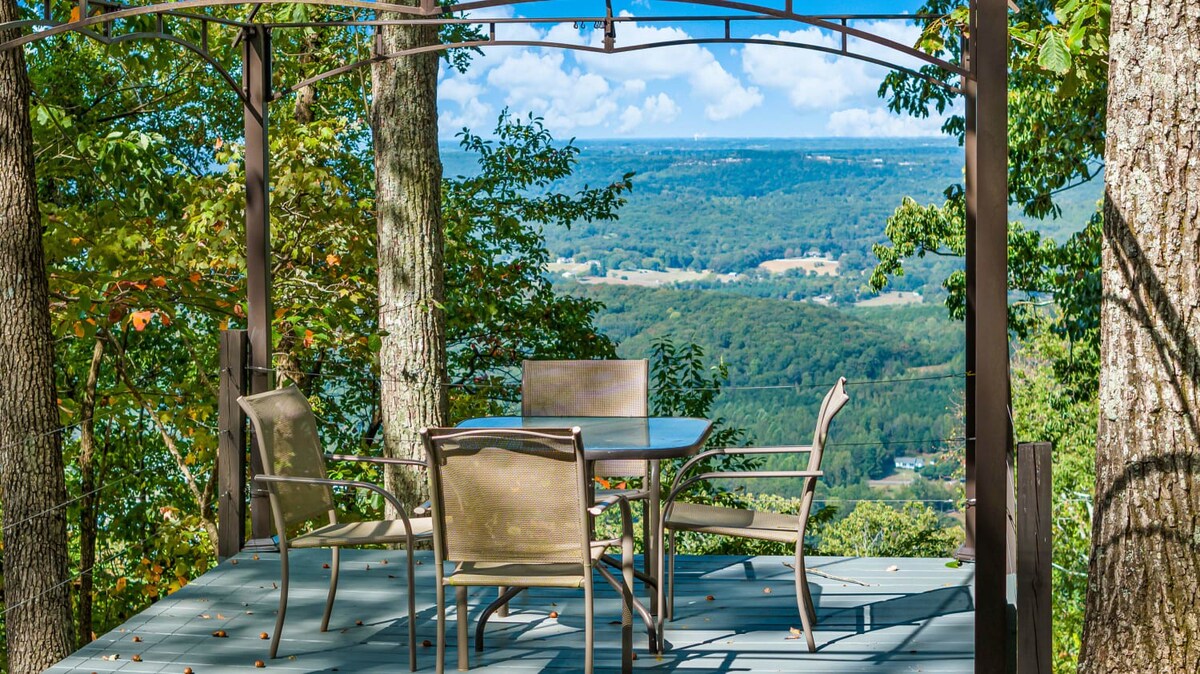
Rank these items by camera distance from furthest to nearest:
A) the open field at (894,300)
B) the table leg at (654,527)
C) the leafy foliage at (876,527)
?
the open field at (894,300)
the leafy foliage at (876,527)
the table leg at (654,527)

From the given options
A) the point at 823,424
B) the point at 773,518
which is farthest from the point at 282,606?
the point at 823,424

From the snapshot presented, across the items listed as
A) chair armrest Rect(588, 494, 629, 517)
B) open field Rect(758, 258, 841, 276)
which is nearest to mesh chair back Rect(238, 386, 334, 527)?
chair armrest Rect(588, 494, 629, 517)

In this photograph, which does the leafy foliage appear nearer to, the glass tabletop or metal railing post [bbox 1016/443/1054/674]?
the glass tabletop

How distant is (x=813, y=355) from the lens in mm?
20297

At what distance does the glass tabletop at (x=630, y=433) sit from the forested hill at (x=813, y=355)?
13.6 meters

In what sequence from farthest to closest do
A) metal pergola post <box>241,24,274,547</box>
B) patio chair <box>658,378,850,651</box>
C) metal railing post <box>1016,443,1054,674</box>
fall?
metal pergola post <box>241,24,274,547</box>
patio chair <box>658,378,850,651</box>
metal railing post <box>1016,443,1054,674</box>

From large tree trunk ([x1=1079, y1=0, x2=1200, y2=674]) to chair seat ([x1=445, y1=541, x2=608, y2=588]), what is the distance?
151 centimetres

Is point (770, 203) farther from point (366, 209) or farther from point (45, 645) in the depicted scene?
Answer: point (45, 645)

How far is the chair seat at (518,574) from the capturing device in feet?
10.9

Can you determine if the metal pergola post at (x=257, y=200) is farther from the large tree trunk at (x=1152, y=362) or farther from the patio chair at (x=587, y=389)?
the large tree trunk at (x=1152, y=362)

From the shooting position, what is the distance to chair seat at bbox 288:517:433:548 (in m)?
3.80

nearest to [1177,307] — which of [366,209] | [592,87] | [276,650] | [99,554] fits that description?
[276,650]

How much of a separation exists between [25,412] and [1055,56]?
5211 mm

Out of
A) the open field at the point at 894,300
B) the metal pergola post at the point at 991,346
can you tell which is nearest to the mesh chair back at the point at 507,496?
the metal pergola post at the point at 991,346
